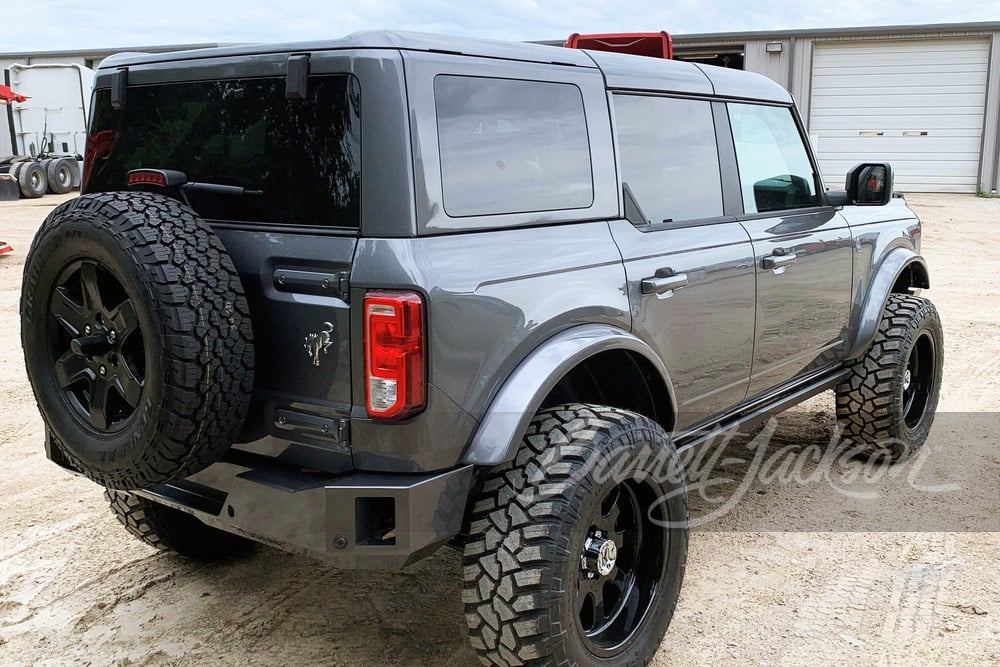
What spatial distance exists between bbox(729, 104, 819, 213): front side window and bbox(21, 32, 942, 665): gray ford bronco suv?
2.37 ft

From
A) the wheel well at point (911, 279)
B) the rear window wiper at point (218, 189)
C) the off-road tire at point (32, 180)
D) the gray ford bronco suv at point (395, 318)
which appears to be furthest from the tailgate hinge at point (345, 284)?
the off-road tire at point (32, 180)

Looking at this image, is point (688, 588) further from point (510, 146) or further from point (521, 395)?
point (510, 146)

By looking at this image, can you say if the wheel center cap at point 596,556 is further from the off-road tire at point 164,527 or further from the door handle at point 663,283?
the off-road tire at point 164,527

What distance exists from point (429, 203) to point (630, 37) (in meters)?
3.59

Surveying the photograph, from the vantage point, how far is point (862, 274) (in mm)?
4484

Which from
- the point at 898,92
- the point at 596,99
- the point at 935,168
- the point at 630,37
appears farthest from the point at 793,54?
the point at 596,99

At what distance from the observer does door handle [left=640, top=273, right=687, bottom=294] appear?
3.04m

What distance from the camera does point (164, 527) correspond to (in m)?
3.47

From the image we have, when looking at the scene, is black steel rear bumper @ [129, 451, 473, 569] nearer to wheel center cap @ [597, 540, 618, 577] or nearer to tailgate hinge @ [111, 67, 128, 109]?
wheel center cap @ [597, 540, 618, 577]

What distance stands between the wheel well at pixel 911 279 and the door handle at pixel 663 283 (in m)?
2.35

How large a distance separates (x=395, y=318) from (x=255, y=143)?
0.76 m

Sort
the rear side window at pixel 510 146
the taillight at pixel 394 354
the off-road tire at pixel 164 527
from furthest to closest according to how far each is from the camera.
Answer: the off-road tire at pixel 164 527, the rear side window at pixel 510 146, the taillight at pixel 394 354

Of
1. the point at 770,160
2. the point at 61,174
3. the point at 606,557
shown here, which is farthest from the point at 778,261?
the point at 61,174

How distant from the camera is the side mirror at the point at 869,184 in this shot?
169 inches
